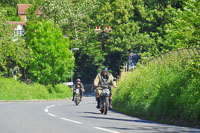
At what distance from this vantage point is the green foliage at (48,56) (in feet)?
173

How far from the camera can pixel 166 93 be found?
703 inches

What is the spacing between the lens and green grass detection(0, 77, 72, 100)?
1724 inches

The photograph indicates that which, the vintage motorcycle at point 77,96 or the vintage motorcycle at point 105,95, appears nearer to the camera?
the vintage motorcycle at point 105,95

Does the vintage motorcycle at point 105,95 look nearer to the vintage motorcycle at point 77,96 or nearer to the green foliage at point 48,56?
the vintage motorcycle at point 77,96

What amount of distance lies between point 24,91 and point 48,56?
807 centimetres

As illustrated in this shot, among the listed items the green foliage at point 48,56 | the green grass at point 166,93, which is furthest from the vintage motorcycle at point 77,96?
the green foliage at point 48,56

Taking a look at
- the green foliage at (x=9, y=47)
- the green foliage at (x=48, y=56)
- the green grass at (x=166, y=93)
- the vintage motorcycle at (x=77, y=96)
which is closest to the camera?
the green grass at (x=166, y=93)

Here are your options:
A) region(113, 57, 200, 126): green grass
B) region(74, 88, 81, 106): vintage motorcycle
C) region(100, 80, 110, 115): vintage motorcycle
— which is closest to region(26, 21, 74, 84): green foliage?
region(74, 88, 81, 106): vintage motorcycle

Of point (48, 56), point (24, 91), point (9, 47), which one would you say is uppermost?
point (9, 47)

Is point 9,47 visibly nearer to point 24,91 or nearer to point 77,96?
point 24,91

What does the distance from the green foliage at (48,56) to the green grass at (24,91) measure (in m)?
1.62

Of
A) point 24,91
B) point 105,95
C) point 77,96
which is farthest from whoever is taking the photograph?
point 24,91

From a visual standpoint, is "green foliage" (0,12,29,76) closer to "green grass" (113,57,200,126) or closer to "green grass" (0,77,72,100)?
"green grass" (0,77,72,100)

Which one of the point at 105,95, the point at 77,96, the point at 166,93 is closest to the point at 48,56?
the point at 77,96
